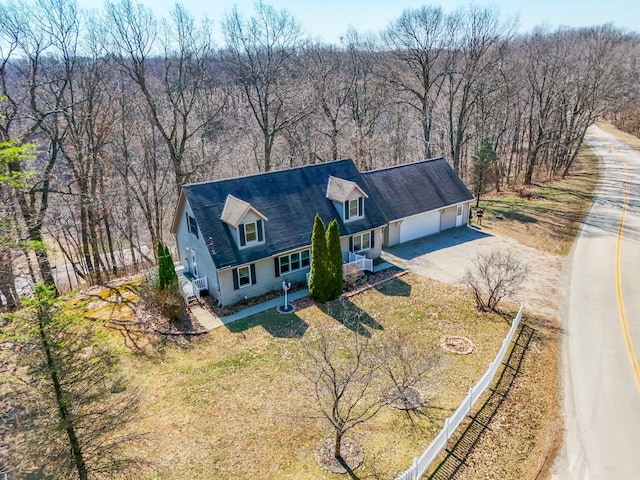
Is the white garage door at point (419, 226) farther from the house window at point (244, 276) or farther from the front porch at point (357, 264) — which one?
the house window at point (244, 276)

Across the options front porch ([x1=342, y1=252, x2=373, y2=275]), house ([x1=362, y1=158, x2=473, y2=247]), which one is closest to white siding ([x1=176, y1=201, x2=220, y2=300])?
front porch ([x1=342, y1=252, x2=373, y2=275])

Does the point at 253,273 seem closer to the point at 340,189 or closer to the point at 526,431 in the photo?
the point at 340,189

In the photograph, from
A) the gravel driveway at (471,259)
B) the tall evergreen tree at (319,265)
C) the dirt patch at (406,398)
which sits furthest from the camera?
the gravel driveway at (471,259)

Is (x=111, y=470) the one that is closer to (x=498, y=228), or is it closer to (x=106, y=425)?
(x=106, y=425)

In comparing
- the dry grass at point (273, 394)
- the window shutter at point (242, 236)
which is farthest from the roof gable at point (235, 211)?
the dry grass at point (273, 394)

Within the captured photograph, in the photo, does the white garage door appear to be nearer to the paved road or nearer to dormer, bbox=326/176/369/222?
dormer, bbox=326/176/369/222

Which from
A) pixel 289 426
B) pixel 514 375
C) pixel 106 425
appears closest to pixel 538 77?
pixel 514 375

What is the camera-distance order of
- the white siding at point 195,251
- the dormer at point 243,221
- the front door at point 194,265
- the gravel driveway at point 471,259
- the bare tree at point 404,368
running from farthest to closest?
the front door at point 194,265
the gravel driveway at point 471,259
the white siding at point 195,251
the dormer at point 243,221
the bare tree at point 404,368
